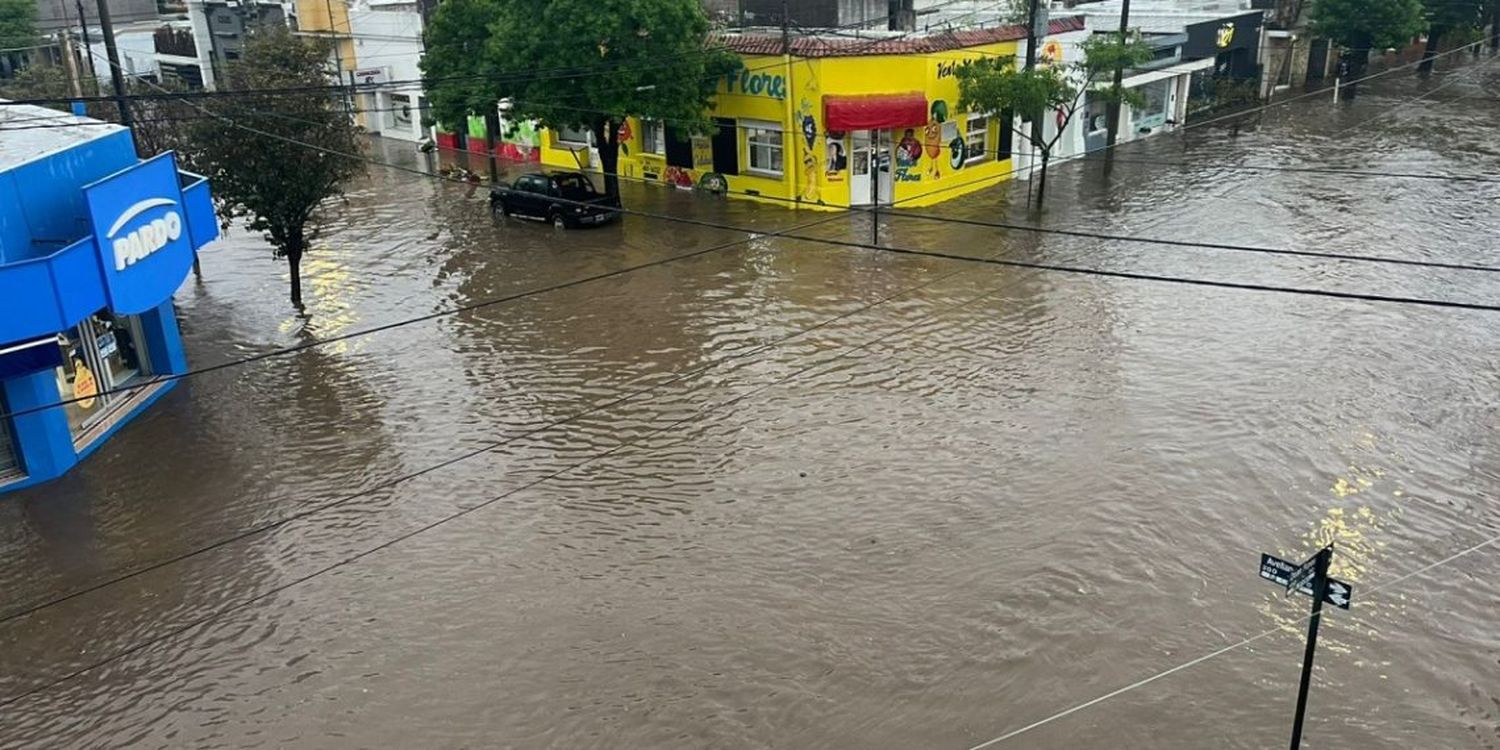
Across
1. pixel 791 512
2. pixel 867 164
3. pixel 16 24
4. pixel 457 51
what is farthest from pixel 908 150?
pixel 16 24

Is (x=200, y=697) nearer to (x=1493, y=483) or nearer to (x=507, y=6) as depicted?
(x=1493, y=483)

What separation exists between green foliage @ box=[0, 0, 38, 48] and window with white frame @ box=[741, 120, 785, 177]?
40372 millimetres

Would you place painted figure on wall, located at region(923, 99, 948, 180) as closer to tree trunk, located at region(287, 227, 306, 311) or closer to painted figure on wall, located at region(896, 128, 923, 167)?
painted figure on wall, located at region(896, 128, 923, 167)

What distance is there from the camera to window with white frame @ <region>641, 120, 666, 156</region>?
3447cm

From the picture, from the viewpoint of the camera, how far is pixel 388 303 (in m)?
23.8

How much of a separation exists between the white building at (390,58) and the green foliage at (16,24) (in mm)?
18876

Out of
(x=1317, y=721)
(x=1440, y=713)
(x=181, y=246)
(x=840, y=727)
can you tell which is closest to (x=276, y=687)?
(x=840, y=727)

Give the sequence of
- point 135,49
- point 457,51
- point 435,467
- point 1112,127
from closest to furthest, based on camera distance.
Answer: point 435,467, point 457,51, point 1112,127, point 135,49

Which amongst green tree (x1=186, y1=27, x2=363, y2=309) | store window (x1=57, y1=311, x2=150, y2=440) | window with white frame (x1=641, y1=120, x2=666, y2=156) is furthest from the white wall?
store window (x1=57, y1=311, x2=150, y2=440)

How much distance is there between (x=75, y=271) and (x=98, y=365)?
414 centimetres

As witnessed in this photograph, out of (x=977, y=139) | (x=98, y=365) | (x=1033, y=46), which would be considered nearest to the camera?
(x=98, y=365)

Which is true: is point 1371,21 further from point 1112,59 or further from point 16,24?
point 16,24

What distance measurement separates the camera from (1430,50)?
5300 centimetres

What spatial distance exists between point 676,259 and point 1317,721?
18039 millimetres
